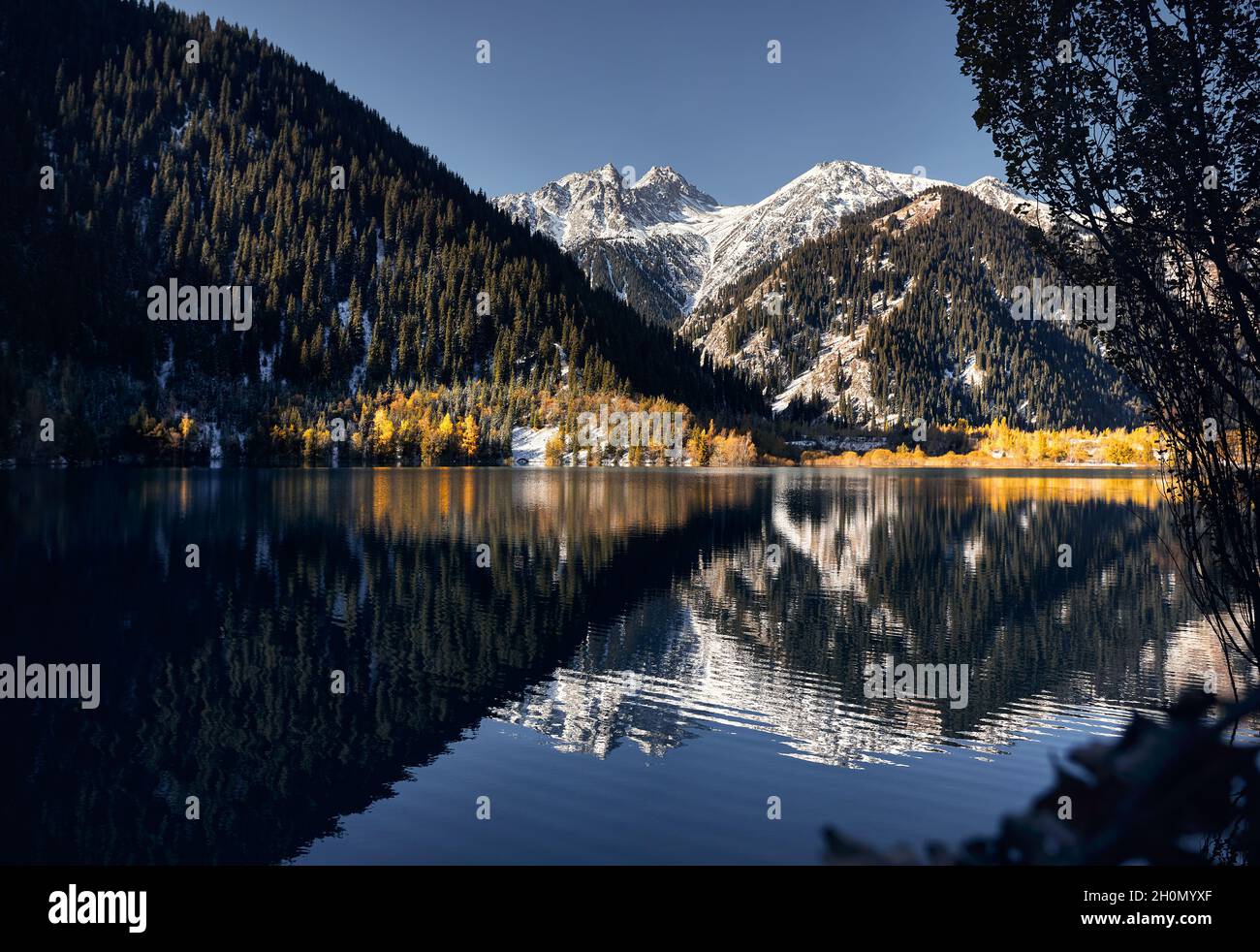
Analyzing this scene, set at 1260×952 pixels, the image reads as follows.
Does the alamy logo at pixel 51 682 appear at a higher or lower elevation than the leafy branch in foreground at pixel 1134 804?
lower

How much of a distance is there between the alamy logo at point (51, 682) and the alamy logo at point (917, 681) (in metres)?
23.6

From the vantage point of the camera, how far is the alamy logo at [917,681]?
24.8m

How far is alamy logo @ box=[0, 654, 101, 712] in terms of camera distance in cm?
2296

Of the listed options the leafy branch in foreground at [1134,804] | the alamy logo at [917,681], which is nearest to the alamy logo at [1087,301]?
the leafy branch in foreground at [1134,804]

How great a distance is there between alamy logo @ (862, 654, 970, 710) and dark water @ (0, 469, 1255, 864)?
55 cm

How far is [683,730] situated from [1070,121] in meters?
16.5

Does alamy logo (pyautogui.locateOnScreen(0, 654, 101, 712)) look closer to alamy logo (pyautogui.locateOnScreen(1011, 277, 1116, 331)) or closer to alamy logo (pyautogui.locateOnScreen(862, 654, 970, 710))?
alamy logo (pyautogui.locateOnScreen(862, 654, 970, 710))
